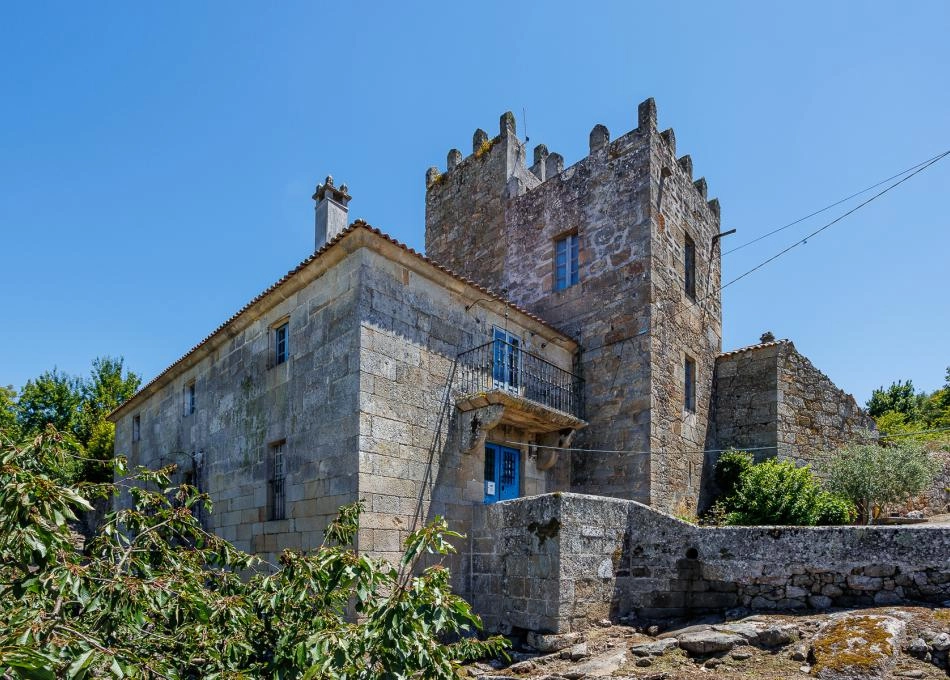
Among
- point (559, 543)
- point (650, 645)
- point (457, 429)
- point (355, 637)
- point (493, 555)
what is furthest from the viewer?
point (457, 429)

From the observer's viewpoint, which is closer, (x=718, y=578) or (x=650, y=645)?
(x=650, y=645)

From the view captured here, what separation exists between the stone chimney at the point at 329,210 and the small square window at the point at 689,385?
25.8 feet

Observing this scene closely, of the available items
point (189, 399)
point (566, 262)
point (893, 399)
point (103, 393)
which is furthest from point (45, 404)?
point (893, 399)

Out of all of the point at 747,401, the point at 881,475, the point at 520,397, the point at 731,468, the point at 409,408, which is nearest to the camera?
the point at 409,408

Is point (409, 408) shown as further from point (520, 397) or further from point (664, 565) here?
point (664, 565)

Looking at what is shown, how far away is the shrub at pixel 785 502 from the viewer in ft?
36.6

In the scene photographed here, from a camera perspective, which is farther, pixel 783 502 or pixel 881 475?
pixel 881 475

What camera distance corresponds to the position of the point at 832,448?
14.6 meters

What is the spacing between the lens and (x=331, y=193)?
1327 cm

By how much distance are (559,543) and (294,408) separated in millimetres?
4764

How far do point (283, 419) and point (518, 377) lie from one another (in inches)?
163

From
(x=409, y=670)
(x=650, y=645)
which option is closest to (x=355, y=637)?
(x=409, y=670)

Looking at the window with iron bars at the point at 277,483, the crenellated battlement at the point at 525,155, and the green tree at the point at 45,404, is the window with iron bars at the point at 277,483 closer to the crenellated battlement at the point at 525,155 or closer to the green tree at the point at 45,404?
the crenellated battlement at the point at 525,155

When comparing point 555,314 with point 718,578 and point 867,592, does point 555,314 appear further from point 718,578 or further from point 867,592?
point 867,592
